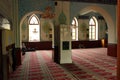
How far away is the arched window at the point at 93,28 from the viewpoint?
17.4 meters

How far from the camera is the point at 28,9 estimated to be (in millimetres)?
8469

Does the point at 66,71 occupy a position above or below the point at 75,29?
below

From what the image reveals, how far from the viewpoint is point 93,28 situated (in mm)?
17547

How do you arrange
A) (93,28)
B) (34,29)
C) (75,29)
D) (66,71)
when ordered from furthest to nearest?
(93,28) → (75,29) → (34,29) → (66,71)

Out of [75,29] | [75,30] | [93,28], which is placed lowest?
[75,30]

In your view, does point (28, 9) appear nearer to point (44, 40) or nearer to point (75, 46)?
point (44, 40)

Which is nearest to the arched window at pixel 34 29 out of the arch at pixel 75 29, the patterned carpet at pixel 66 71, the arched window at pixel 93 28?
the arch at pixel 75 29

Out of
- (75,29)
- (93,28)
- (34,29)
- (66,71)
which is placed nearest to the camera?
(66,71)

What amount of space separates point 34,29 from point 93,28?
6.95 m

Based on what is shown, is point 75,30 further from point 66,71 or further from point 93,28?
point 66,71

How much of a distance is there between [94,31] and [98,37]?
864 millimetres

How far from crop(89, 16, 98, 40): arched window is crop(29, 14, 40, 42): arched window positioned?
6155 mm

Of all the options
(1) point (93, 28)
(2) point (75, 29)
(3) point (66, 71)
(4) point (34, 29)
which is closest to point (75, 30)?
(2) point (75, 29)

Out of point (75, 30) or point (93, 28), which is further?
point (93, 28)
